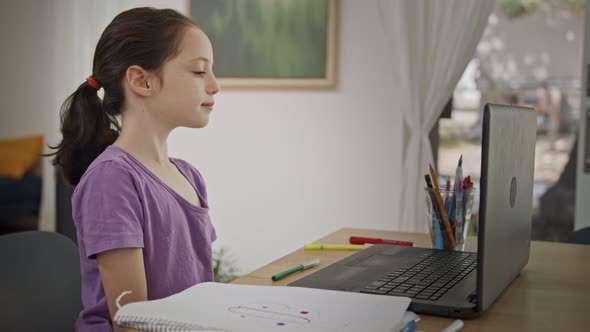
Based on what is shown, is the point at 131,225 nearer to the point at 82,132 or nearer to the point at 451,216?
the point at 82,132

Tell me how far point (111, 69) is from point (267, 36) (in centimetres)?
223

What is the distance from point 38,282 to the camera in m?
1.24

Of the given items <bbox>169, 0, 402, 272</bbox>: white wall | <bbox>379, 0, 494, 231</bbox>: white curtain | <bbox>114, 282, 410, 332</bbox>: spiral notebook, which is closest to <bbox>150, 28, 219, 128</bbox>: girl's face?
<bbox>114, 282, 410, 332</bbox>: spiral notebook

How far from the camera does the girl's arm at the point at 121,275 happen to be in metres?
1.12

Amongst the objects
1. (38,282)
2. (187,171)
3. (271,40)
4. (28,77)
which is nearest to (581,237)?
(187,171)

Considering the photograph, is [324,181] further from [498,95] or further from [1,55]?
[1,55]

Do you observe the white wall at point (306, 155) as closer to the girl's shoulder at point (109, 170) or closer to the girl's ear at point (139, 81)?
the girl's ear at point (139, 81)

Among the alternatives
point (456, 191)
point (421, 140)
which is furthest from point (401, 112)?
point (456, 191)

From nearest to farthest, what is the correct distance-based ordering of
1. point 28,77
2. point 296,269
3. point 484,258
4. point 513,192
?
1. point 484,258
2. point 513,192
3. point 296,269
4. point 28,77

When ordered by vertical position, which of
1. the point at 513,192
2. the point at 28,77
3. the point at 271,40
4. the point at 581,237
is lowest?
the point at 581,237

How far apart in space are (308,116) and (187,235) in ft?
7.12

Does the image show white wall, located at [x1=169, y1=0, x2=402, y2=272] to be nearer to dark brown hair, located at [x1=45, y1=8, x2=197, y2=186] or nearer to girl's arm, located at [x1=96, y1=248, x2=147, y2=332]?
dark brown hair, located at [x1=45, y1=8, x2=197, y2=186]

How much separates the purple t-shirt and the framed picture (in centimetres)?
213

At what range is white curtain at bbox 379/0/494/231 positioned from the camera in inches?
122
